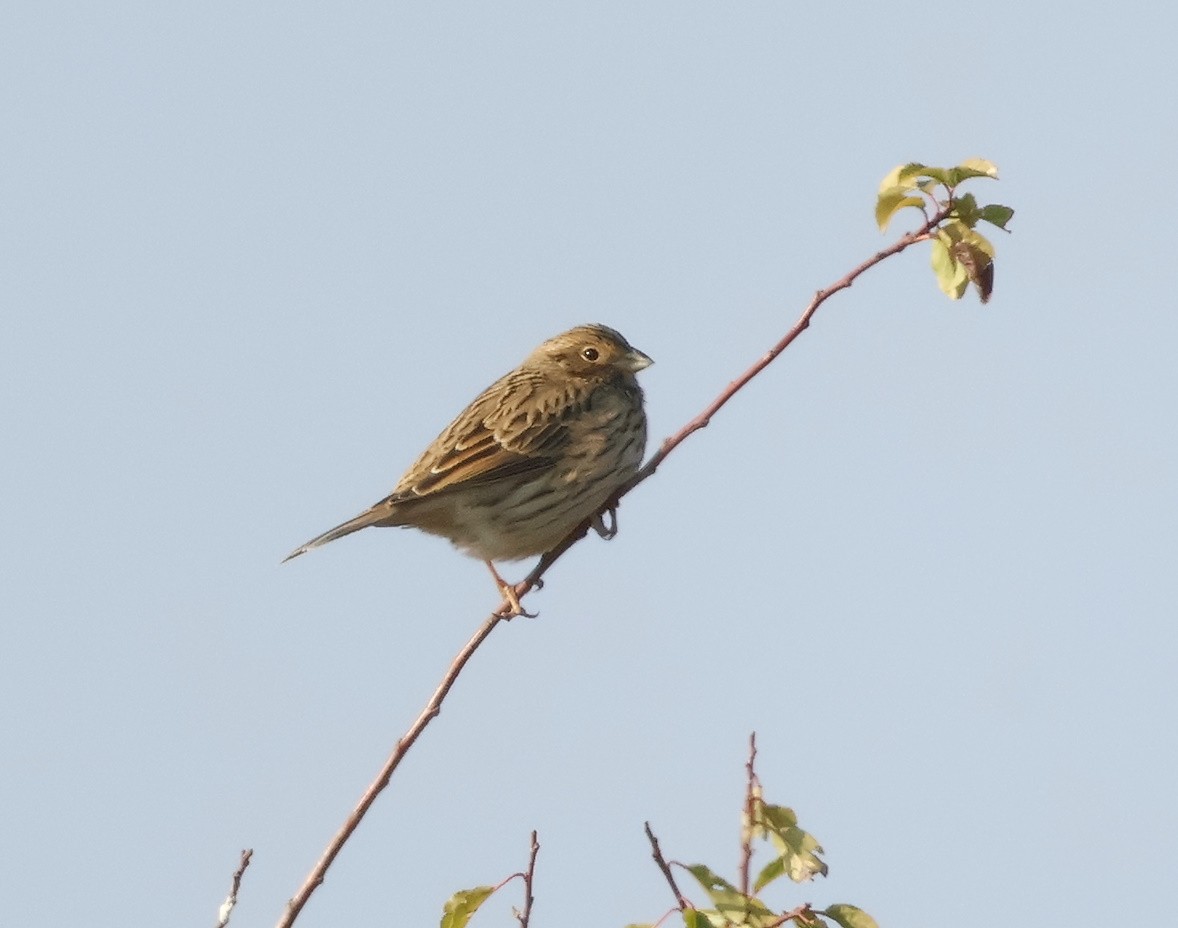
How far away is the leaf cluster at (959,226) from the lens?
18.8 feet

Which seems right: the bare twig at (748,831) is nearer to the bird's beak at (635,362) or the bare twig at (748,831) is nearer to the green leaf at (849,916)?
the green leaf at (849,916)

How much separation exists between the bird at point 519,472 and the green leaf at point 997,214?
3.72 m

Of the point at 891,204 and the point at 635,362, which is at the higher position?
the point at 635,362

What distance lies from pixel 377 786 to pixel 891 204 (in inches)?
98.5

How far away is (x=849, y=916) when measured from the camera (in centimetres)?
501

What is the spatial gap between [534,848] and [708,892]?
85cm

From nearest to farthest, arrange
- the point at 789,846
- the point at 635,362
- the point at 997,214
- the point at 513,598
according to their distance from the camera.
A: the point at 789,846 → the point at 997,214 → the point at 513,598 → the point at 635,362

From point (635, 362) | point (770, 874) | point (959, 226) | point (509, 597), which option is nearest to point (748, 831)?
point (770, 874)

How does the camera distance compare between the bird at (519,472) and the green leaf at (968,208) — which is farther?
the bird at (519,472)

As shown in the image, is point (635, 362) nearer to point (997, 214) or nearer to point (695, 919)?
Result: point (997, 214)

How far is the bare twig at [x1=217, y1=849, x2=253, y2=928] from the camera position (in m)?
5.22

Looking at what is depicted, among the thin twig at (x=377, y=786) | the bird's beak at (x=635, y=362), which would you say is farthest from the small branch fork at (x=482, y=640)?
the bird's beak at (x=635, y=362)

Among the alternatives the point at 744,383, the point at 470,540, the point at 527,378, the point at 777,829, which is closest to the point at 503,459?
the point at 470,540

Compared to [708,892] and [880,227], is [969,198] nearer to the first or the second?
[880,227]
